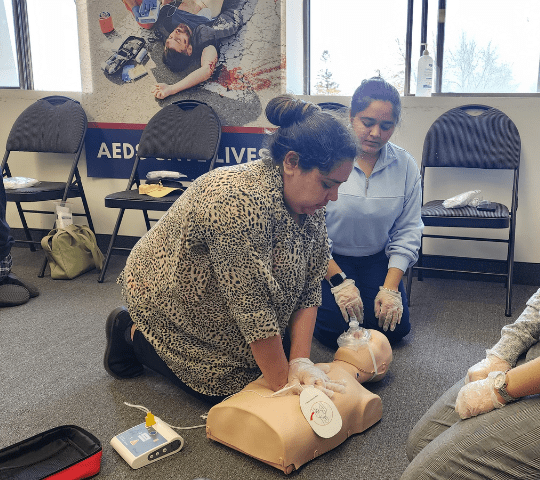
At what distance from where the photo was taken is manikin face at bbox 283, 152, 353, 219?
4.39 feet

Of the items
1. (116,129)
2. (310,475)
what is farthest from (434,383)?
(116,129)

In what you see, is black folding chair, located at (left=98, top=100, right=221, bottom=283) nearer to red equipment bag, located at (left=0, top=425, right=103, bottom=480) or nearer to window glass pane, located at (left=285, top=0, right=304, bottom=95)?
window glass pane, located at (left=285, top=0, right=304, bottom=95)

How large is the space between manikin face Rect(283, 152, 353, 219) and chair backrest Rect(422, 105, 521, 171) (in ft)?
5.28

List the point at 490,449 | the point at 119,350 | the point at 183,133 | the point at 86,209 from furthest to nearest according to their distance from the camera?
the point at 86,209 → the point at 183,133 → the point at 119,350 → the point at 490,449

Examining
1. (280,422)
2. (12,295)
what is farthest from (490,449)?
(12,295)

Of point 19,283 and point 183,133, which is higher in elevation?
point 183,133

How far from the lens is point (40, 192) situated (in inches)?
120

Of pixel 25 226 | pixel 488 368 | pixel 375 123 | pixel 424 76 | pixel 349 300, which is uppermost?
pixel 424 76

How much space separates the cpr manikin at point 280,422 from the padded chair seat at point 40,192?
79.2 inches

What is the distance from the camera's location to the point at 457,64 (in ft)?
9.70

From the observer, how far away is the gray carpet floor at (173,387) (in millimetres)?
1412

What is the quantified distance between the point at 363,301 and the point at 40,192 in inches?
74.8

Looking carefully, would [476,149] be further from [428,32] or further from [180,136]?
[180,136]

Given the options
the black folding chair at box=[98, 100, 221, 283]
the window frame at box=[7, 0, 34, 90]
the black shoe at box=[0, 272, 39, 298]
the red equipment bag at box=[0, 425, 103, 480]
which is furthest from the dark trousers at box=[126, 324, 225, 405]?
the window frame at box=[7, 0, 34, 90]
